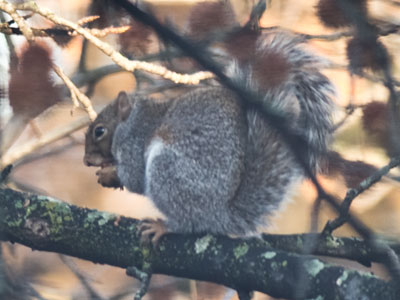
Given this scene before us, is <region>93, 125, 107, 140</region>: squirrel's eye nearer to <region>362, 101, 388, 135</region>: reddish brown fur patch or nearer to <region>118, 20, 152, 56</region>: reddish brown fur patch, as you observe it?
<region>118, 20, 152, 56</region>: reddish brown fur patch

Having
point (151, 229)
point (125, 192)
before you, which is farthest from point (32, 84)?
point (151, 229)

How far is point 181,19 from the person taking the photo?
135 cm

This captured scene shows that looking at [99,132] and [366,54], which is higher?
[366,54]

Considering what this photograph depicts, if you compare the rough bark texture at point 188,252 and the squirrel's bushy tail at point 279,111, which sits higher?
the squirrel's bushy tail at point 279,111

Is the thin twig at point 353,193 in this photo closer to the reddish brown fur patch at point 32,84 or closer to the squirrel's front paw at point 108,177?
the squirrel's front paw at point 108,177

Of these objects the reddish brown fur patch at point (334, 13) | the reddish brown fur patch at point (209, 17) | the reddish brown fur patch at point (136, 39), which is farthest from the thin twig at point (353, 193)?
the reddish brown fur patch at point (136, 39)

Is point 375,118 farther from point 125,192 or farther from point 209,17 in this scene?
point 125,192

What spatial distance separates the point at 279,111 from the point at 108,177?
43 centimetres

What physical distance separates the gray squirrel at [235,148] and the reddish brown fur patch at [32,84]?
0.42ft

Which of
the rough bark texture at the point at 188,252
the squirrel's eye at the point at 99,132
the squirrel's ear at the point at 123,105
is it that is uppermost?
the squirrel's ear at the point at 123,105

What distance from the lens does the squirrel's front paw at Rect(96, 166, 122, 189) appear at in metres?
1.35

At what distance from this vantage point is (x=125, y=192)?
138cm

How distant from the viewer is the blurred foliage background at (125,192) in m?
1.30

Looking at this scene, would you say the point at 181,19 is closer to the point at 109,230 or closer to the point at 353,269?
the point at 109,230
